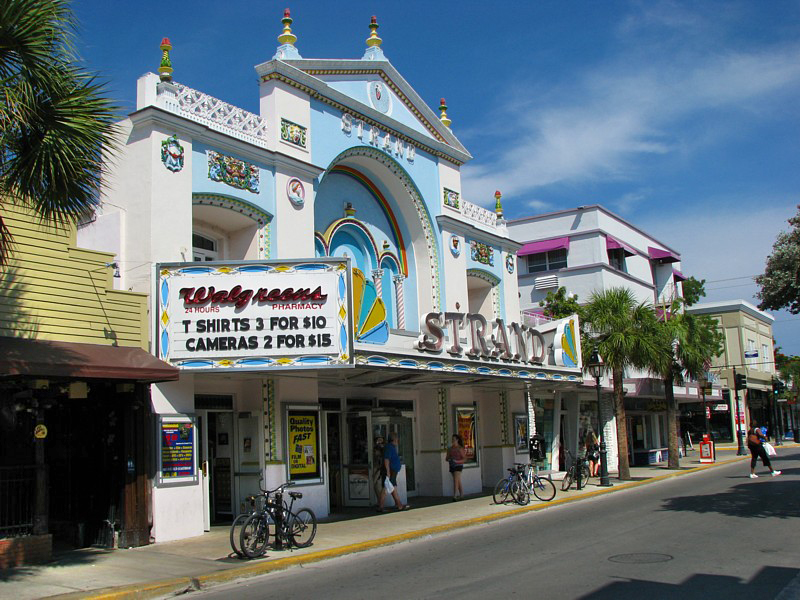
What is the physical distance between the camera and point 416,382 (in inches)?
809

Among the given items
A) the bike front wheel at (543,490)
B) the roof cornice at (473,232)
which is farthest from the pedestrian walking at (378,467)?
the roof cornice at (473,232)

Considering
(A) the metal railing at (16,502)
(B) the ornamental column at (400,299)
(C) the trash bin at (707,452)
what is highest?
(B) the ornamental column at (400,299)

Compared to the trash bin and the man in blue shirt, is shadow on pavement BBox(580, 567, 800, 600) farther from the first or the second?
the trash bin

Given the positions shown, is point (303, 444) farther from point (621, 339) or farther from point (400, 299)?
point (621, 339)

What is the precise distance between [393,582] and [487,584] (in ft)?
4.31

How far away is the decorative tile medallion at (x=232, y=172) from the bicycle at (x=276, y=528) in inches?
263

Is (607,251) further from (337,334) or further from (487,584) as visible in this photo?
(487,584)

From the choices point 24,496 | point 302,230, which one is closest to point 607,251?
point 302,230

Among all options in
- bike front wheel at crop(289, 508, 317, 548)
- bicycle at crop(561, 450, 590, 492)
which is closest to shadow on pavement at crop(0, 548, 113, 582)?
bike front wheel at crop(289, 508, 317, 548)

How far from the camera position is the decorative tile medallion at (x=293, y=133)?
59.5 ft

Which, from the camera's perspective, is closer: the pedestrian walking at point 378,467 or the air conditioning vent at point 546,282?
the pedestrian walking at point 378,467

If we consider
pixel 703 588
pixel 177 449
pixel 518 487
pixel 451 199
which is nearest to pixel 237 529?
pixel 177 449

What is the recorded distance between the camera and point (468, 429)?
23.8 meters

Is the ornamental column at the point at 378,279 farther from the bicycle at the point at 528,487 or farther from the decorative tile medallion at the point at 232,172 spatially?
the bicycle at the point at 528,487
